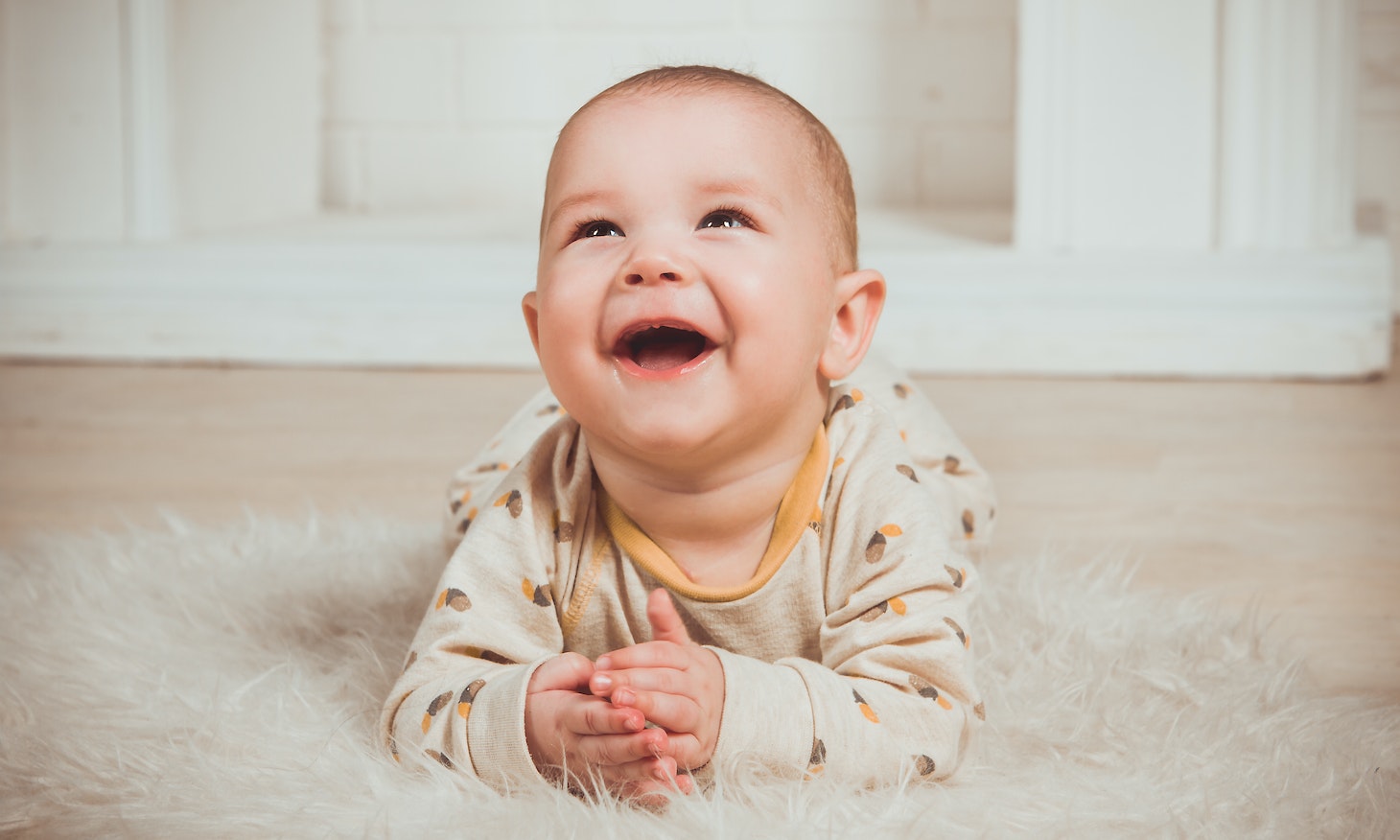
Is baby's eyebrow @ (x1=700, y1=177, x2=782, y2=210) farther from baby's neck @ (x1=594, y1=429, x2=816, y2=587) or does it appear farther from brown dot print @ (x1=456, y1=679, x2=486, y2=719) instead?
brown dot print @ (x1=456, y1=679, x2=486, y2=719)

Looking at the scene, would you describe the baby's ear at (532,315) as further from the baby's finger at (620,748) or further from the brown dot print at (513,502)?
the baby's finger at (620,748)

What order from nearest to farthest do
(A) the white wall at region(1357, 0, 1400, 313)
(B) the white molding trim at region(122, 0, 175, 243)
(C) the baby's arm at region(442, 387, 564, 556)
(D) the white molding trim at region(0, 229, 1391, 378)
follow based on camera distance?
1. (C) the baby's arm at region(442, 387, 564, 556)
2. (D) the white molding trim at region(0, 229, 1391, 378)
3. (B) the white molding trim at region(122, 0, 175, 243)
4. (A) the white wall at region(1357, 0, 1400, 313)

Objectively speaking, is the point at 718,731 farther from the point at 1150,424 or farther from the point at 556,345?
the point at 1150,424

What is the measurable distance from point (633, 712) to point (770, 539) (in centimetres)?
19

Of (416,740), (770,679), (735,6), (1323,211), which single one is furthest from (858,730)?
(735,6)

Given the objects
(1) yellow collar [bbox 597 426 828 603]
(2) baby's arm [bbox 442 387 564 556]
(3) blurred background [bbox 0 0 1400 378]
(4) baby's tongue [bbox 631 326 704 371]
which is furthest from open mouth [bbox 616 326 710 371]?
(3) blurred background [bbox 0 0 1400 378]

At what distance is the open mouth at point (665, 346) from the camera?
70 cm

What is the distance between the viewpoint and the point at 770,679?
0.66 meters

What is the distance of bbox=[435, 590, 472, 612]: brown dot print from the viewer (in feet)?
2.35

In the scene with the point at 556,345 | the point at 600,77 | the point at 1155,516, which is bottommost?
the point at 1155,516

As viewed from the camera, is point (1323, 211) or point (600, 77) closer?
point (1323, 211)

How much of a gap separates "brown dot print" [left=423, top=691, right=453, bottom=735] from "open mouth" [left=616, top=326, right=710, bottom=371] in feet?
0.62

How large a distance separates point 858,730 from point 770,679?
5cm

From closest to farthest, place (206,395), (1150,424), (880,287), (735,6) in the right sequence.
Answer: (880,287) < (1150,424) < (206,395) < (735,6)
